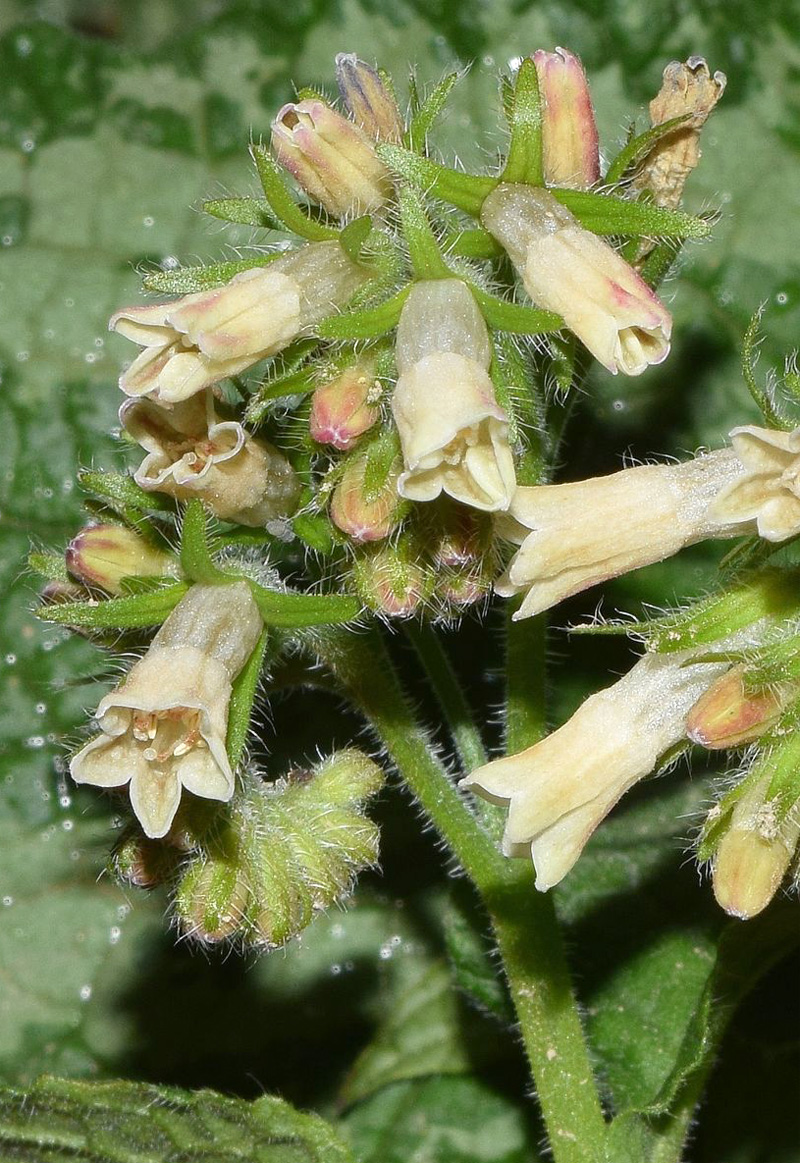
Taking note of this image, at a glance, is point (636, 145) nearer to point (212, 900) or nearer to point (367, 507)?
point (367, 507)

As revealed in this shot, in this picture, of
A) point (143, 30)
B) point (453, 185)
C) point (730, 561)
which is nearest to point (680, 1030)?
point (730, 561)

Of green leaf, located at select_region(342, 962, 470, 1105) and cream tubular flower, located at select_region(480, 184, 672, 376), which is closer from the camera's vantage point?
cream tubular flower, located at select_region(480, 184, 672, 376)

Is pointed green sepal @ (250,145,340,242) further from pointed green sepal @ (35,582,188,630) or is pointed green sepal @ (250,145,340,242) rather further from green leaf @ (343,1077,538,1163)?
green leaf @ (343,1077,538,1163)

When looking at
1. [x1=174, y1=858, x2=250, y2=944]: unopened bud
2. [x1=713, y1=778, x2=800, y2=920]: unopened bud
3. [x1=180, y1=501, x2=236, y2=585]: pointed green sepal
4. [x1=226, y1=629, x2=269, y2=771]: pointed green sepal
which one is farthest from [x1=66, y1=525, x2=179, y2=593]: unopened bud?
[x1=713, y1=778, x2=800, y2=920]: unopened bud

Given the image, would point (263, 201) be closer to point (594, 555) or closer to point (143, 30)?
point (594, 555)

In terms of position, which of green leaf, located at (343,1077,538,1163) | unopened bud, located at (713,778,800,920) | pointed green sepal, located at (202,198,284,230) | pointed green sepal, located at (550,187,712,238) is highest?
pointed green sepal, located at (550,187,712,238)

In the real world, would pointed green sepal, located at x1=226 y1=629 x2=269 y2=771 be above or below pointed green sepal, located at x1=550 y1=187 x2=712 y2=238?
below

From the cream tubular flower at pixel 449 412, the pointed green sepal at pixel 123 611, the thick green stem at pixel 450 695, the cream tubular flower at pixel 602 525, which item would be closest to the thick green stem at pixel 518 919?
the thick green stem at pixel 450 695
